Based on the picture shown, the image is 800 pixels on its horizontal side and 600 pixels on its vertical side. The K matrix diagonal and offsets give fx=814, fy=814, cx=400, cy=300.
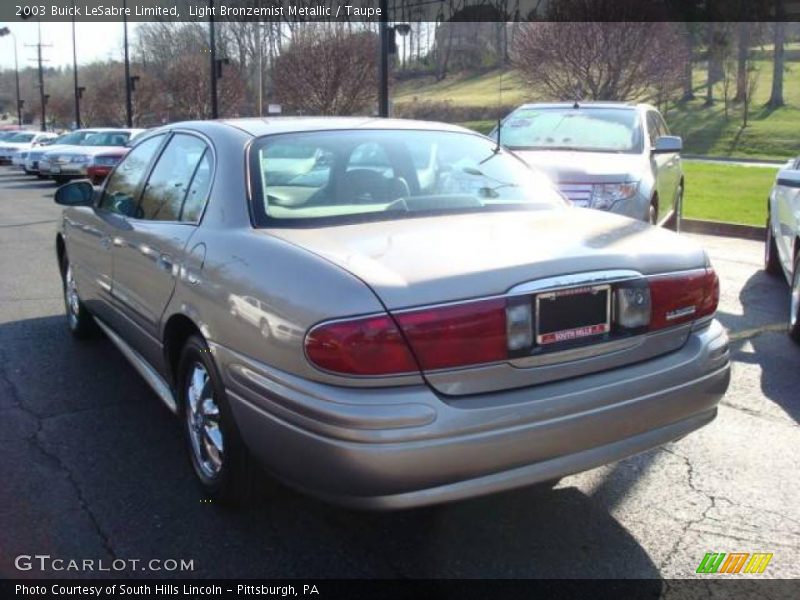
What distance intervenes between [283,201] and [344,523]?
1346 millimetres

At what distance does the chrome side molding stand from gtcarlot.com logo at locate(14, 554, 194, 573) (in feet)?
2.64

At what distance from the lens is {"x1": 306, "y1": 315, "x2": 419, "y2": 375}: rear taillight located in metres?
2.52

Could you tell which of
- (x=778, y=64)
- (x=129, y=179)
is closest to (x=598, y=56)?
(x=129, y=179)

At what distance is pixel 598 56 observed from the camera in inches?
991

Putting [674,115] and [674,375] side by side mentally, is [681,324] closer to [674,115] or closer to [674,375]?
[674,375]

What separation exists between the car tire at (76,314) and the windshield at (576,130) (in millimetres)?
4719

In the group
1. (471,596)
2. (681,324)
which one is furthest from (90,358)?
(681,324)

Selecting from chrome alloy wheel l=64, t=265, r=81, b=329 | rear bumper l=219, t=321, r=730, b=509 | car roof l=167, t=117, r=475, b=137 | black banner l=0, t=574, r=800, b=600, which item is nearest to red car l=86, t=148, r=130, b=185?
chrome alloy wheel l=64, t=265, r=81, b=329

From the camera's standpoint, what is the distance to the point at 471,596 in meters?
2.76

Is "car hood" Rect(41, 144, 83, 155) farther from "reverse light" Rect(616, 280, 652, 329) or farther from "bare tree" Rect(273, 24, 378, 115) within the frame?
"reverse light" Rect(616, 280, 652, 329)

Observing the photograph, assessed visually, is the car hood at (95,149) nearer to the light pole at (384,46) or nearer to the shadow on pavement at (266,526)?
the light pole at (384,46)

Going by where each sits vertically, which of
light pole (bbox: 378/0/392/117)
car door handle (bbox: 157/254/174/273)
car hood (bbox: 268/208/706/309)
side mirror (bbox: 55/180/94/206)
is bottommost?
car door handle (bbox: 157/254/174/273)

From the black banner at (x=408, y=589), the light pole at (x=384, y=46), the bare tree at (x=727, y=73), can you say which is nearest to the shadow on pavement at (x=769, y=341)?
the black banner at (x=408, y=589)

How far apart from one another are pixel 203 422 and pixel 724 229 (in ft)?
32.2
